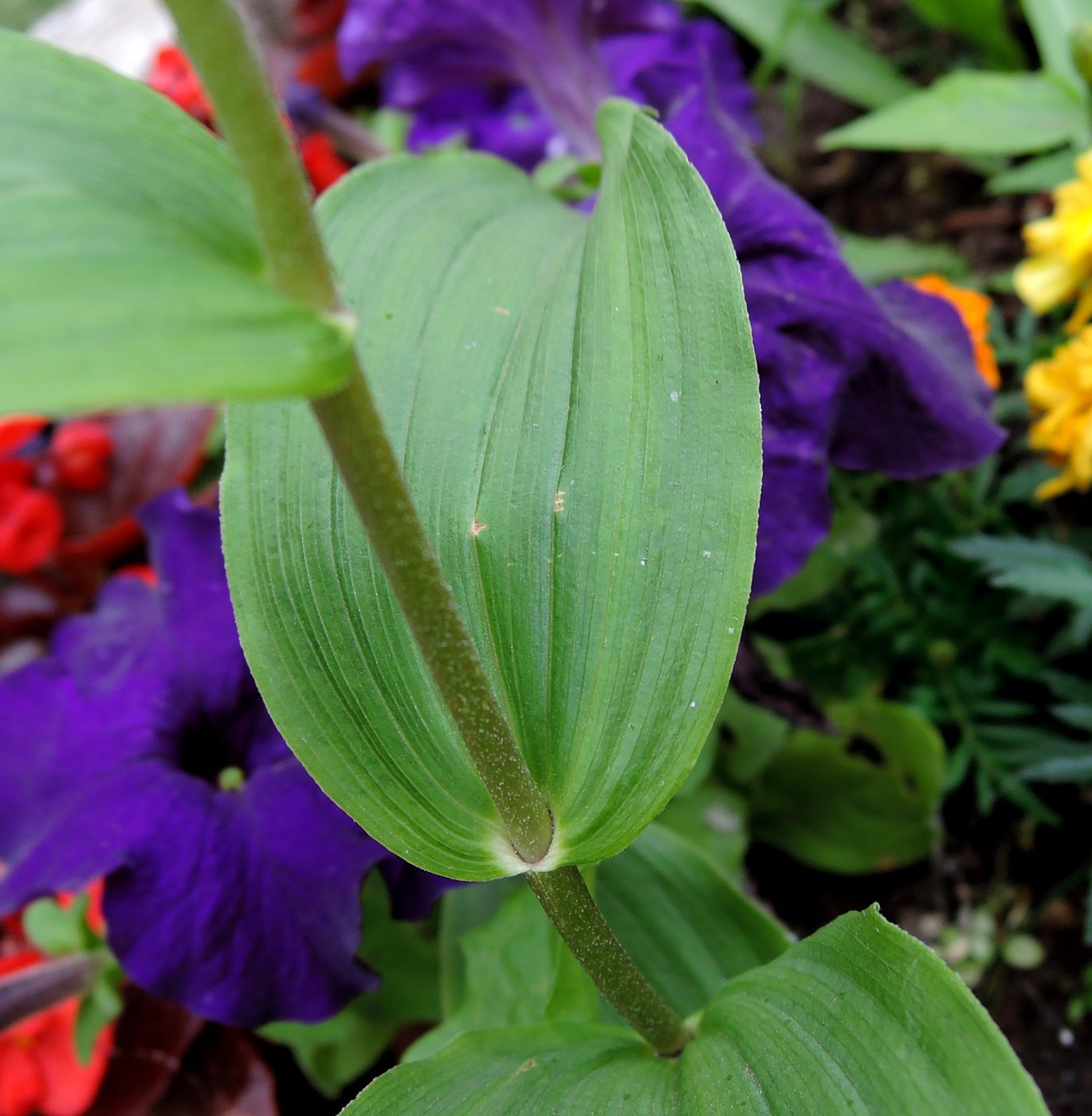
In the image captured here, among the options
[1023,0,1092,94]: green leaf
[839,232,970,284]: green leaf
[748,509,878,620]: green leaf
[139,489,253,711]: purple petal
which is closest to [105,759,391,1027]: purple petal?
[139,489,253,711]: purple petal

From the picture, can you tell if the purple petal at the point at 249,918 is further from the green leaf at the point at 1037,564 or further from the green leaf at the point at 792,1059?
the green leaf at the point at 1037,564

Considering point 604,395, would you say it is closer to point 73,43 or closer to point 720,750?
point 720,750

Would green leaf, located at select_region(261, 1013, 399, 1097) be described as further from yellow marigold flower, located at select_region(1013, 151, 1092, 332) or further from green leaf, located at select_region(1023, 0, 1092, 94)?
green leaf, located at select_region(1023, 0, 1092, 94)

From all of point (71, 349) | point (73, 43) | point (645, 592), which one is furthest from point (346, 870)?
point (73, 43)

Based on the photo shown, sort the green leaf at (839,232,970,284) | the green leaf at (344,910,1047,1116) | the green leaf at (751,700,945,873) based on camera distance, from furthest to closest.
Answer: the green leaf at (839,232,970,284) < the green leaf at (751,700,945,873) < the green leaf at (344,910,1047,1116)

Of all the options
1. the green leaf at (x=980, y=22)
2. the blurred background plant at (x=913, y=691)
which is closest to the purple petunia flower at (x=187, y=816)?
the blurred background plant at (x=913, y=691)

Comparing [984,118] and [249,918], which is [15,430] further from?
[984,118]
